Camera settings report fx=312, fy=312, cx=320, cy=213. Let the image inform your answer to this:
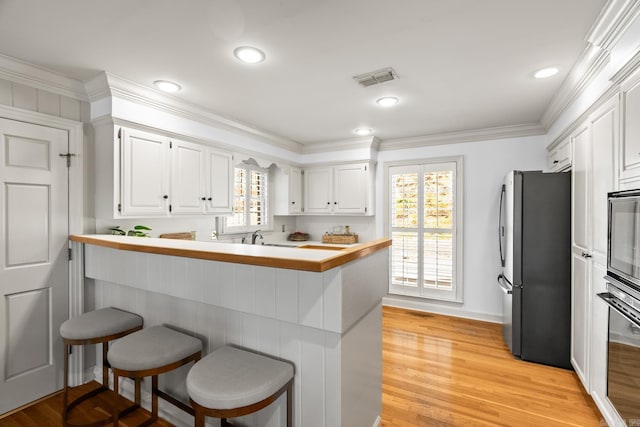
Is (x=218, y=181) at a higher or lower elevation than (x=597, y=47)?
lower

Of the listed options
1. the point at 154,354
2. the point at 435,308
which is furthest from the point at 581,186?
the point at 154,354

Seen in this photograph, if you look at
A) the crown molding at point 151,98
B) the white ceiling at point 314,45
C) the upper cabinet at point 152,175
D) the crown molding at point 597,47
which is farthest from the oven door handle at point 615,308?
the crown molding at point 151,98

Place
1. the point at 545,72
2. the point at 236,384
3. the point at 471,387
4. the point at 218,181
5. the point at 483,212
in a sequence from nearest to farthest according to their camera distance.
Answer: the point at 236,384 < the point at 545,72 < the point at 471,387 < the point at 218,181 < the point at 483,212

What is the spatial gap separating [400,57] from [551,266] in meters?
2.26

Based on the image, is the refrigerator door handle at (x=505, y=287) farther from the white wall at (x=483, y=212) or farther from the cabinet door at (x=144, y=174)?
the cabinet door at (x=144, y=174)

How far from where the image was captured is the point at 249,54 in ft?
6.82

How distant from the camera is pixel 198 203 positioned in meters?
3.17

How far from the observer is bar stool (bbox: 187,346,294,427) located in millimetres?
1271

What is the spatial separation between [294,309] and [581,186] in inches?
95.1

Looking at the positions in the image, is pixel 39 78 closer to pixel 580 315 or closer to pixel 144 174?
pixel 144 174

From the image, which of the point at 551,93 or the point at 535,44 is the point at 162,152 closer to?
the point at 535,44

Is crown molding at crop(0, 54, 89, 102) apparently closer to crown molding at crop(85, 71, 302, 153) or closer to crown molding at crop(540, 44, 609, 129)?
crown molding at crop(85, 71, 302, 153)

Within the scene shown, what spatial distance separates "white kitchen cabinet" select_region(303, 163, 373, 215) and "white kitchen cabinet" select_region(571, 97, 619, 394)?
237 cm

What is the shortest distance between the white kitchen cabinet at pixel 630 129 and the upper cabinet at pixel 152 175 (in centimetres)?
324
